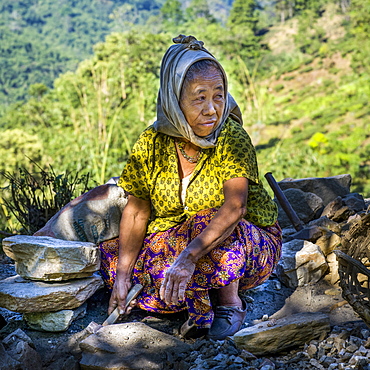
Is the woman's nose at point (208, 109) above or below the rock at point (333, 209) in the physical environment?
above

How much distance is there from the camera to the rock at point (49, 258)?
233 centimetres

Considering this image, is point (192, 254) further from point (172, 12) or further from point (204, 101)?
point (172, 12)

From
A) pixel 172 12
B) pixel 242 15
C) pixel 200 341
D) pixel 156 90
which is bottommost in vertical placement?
pixel 200 341

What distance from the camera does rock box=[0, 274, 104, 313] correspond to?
7.48 feet

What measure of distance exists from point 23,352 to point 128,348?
43 centimetres

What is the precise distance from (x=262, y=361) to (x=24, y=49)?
4873cm

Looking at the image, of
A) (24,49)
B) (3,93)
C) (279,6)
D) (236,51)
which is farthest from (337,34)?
(24,49)

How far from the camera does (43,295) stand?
7.48 ft

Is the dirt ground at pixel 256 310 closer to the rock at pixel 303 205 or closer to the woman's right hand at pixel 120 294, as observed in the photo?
the woman's right hand at pixel 120 294

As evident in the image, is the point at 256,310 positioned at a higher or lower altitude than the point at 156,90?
lower

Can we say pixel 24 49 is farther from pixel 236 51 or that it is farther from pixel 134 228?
pixel 134 228

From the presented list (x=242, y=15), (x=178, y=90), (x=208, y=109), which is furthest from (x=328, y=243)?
(x=242, y=15)

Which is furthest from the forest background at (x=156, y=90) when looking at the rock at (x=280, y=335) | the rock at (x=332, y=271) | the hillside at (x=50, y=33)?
the rock at (x=280, y=335)

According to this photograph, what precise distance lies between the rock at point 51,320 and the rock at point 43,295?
0.03m
